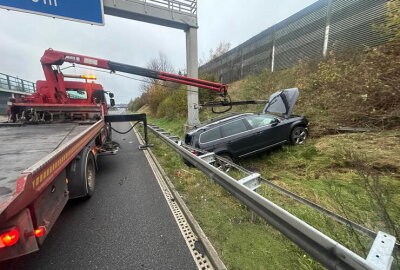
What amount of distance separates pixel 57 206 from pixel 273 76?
12617mm

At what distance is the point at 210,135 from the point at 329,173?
119 inches

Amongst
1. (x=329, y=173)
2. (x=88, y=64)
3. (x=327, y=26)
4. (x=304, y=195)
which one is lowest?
(x=304, y=195)

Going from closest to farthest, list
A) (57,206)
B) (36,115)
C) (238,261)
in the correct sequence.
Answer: (238,261), (57,206), (36,115)

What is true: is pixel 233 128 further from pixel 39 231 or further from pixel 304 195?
pixel 39 231

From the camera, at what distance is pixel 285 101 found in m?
6.79

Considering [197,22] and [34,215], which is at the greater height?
[197,22]

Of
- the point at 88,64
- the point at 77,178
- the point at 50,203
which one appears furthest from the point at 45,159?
the point at 88,64

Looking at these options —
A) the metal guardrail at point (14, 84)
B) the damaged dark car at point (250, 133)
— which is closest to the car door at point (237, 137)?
the damaged dark car at point (250, 133)

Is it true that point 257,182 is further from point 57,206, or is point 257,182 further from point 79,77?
point 79,77

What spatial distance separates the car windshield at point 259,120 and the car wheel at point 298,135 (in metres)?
0.83

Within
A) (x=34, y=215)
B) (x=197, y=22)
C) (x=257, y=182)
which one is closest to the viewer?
(x=34, y=215)

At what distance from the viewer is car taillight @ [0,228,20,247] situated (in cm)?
155

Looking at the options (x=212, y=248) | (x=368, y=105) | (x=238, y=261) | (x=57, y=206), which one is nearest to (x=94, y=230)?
(x=57, y=206)

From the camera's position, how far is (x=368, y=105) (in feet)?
19.4
